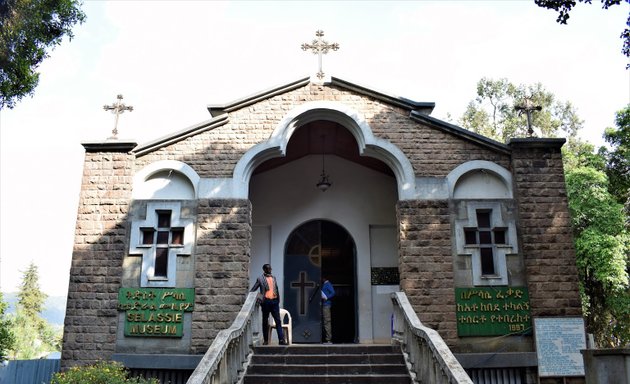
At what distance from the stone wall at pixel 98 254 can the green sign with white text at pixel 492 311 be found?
6617 millimetres

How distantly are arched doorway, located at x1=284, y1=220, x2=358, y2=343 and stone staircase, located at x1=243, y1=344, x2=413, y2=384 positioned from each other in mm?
3639

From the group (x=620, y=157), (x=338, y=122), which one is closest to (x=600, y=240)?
(x=620, y=157)

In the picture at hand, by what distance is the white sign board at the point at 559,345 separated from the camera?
10117 mm

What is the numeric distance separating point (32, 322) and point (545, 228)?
37882mm

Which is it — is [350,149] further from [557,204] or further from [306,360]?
[306,360]

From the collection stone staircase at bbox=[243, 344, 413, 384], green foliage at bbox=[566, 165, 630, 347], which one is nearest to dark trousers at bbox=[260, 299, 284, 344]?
stone staircase at bbox=[243, 344, 413, 384]

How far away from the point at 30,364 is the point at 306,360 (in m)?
7.17

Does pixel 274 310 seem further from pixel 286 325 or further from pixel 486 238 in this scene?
pixel 486 238

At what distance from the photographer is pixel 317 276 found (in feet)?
43.3

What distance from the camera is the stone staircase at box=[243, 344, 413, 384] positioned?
8273mm

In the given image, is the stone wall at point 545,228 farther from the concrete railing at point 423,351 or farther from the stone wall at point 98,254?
the stone wall at point 98,254

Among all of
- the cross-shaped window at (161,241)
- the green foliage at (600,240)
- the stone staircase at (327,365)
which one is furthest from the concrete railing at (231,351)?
the green foliage at (600,240)

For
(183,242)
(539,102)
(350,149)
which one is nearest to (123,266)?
(183,242)

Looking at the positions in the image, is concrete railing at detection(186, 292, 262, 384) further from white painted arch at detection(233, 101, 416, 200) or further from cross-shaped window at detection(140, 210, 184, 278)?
white painted arch at detection(233, 101, 416, 200)
